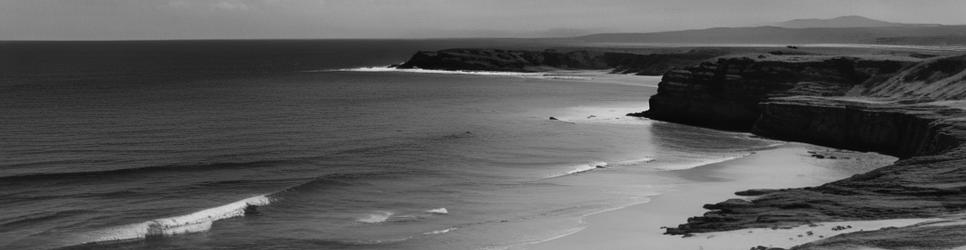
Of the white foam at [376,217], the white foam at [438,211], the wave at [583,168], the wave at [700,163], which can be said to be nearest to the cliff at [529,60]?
the wave at [700,163]

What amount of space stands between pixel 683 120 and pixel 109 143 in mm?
43583

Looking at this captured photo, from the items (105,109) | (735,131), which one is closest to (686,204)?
(735,131)

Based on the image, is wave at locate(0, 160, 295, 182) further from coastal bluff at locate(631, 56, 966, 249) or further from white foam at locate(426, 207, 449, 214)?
coastal bluff at locate(631, 56, 966, 249)

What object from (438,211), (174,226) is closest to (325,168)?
(438,211)

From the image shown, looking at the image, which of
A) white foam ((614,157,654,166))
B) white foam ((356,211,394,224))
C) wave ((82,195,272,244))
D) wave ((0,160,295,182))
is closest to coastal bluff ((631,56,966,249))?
white foam ((356,211,394,224))

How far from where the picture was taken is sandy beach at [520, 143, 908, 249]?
26406 millimetres

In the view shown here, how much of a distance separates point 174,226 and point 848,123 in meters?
40.4

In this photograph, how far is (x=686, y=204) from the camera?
37.4 meters

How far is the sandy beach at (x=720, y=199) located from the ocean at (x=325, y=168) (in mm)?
1225

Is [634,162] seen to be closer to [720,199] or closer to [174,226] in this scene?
[720,199]

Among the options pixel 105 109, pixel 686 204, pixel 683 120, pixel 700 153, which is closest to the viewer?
pixel 686 204

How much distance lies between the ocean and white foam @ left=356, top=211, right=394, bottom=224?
16 cm

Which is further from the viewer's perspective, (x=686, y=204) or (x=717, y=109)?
(x=717, y=109)

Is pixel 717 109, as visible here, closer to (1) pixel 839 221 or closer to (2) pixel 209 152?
(2) pixel 209 152
